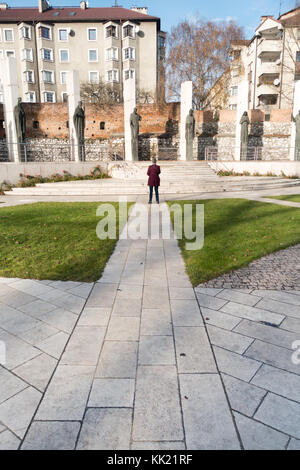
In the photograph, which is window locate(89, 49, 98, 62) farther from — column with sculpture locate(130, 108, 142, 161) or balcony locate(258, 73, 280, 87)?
column with sculpture locate(130, 108, 142, 161)

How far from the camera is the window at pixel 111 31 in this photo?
4278 cm

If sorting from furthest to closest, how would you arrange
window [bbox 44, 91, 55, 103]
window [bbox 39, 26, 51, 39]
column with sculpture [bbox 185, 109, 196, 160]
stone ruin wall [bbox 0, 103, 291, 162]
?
window [bbox 44, 91, 55, 103], window [bbox 39, 26, 51, 39], stone ruin wall [bbox 0, 103, 291, 162], column with sculpture [bbox 185, 109, 196, 160]

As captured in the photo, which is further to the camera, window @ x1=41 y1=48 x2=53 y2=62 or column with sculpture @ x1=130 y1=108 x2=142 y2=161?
window @ x1=41 y1=48 x2=53 y2=62

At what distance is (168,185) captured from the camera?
52.9 ft

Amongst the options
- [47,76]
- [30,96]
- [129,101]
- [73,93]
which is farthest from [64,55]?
[129,101]

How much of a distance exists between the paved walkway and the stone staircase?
11.5m

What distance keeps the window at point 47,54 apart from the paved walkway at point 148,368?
49030 millimetres

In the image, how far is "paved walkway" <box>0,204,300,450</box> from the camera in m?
2.06

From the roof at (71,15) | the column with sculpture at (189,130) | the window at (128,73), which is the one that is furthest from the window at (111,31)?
the column with sculpture at (189,130)

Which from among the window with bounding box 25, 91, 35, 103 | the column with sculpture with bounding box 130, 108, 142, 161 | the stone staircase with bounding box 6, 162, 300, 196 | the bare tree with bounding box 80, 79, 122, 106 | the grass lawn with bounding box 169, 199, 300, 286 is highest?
the window with bounding box 25, 91, 35, 103

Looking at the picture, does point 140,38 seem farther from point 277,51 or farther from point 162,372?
point 162,372

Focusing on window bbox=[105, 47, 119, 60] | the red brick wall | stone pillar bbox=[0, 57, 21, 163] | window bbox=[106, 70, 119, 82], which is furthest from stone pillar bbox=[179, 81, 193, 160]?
A: window bbox=[105, 47, 119, 60]

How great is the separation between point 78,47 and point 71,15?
16.9 feet

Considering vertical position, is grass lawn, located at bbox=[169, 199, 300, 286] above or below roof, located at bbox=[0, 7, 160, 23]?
below
